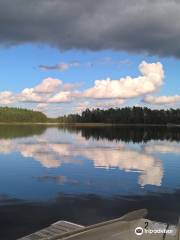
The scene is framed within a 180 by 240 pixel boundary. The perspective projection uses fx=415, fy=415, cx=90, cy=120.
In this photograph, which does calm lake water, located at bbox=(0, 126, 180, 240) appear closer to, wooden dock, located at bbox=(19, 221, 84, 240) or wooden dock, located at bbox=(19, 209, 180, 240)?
wooden dock, located at bbox=(19, 221, 84, 240)

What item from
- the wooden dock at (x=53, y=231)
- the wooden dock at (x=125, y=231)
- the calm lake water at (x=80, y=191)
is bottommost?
the calm lake water at (x=80, y=191)

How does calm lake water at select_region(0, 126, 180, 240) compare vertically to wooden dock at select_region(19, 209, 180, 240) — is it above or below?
below

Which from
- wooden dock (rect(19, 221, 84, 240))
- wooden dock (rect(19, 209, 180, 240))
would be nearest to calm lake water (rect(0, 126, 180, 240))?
wooden dock (rect(19, 221, 84, 240))

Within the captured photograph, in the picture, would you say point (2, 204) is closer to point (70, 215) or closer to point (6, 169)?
point (70, 215)

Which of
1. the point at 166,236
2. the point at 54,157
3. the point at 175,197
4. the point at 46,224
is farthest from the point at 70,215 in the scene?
the point at 54,157

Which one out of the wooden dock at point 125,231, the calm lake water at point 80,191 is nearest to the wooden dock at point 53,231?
the wooden dock at point 125,231

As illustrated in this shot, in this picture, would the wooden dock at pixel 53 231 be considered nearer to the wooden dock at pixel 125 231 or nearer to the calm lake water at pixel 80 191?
the wooden dock at pixel 125 231

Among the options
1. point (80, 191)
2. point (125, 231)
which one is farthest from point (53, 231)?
point (80, 191)

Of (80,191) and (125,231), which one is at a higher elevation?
(125,231)

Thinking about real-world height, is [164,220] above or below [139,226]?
below

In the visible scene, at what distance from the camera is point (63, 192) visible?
90.5 ft

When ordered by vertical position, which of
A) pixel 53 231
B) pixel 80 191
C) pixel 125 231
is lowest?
pixel 80 191

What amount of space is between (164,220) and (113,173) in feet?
53.0

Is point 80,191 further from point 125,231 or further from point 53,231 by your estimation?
point 125,231
